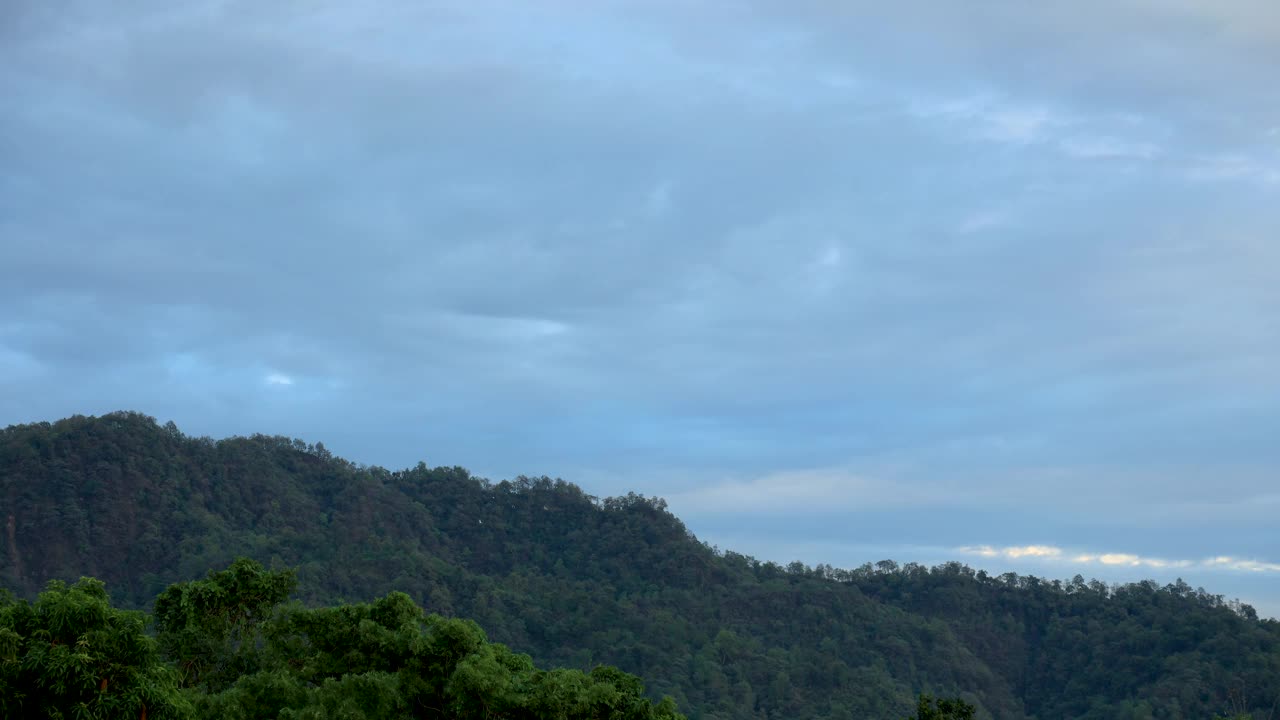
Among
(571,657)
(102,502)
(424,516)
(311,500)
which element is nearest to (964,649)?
(571,657)

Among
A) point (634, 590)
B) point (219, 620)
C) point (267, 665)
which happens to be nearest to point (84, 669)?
point (267, 665)

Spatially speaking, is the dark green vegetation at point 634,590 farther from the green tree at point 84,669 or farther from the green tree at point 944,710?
the green tree at point 84,669

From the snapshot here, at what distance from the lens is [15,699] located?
1274cm

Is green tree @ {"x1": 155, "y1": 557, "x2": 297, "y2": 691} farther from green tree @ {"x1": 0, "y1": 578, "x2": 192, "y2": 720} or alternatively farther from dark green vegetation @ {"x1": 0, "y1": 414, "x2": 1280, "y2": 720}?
dark green vegetation @ {"x1": 0, "y1": 414, "x2": 1280, "y2": 720}

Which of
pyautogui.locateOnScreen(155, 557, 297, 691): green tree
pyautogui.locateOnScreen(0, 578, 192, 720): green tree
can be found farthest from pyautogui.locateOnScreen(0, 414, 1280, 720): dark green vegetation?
pyautogui.locateOnScreen(0, 578, 192, 720): green tree

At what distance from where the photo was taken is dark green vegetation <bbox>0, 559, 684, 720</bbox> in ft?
41.9

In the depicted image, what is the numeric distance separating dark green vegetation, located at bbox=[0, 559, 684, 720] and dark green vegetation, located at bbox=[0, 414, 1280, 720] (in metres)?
57.6

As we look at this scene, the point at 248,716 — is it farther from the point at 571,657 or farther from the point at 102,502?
the point at 102,502

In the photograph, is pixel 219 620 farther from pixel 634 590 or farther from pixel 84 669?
pixel 634 590

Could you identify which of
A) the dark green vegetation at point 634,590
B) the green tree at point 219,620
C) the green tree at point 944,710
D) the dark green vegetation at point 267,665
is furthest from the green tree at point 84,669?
the dark green vegetation at point 634,590

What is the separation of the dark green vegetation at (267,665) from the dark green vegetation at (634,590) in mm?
57582

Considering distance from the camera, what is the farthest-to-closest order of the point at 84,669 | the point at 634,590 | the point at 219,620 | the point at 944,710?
the point at 634,590, the point at 219,620, the point at 944,710, the point at 84,669

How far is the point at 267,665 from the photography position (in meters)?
24.3

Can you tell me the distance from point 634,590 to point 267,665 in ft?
281
